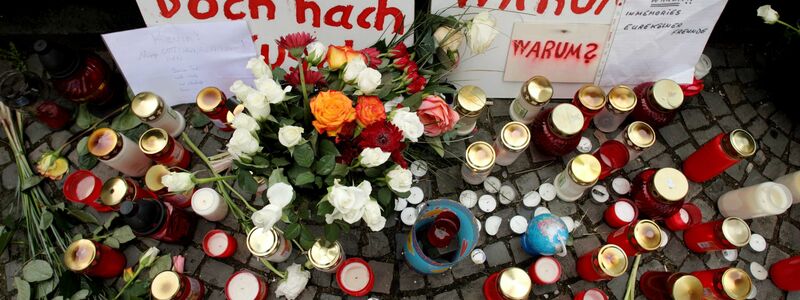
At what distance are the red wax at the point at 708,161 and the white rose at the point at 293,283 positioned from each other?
1.19 metres

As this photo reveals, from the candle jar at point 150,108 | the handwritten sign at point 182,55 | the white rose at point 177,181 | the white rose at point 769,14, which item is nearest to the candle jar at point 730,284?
the white rose at point 769,14

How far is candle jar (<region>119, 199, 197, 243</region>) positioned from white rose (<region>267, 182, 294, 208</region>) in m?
0.49

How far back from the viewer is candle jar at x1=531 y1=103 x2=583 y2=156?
1457mm

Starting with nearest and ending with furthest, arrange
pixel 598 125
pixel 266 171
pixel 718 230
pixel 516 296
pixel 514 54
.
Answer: pixel 266 171, pixel 516 296, pixel 718 230, pixel 514 54, pixel 598 125

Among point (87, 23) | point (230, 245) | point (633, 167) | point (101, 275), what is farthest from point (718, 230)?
point (87, 23)

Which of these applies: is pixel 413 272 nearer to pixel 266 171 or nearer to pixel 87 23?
pixel 266 171

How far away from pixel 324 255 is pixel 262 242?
0.16 meters

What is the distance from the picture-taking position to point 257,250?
1322 millimetres

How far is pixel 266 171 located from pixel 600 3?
1010mm

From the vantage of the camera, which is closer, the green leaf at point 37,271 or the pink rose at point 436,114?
the pink rose at point 436,114

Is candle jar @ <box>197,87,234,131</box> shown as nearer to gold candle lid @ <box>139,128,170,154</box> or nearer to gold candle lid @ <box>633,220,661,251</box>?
gold candle lid @ <box>139,128,170,154</box>

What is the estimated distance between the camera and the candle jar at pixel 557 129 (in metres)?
1.46

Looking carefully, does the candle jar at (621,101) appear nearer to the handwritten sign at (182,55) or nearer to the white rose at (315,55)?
the white rose at (315,55)

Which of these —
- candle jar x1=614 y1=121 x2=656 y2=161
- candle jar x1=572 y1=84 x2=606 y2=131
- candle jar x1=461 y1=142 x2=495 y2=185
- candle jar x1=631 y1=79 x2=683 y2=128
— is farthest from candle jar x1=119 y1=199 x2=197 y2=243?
candle jar x1=631 y1=79 x2=683 y2=128
